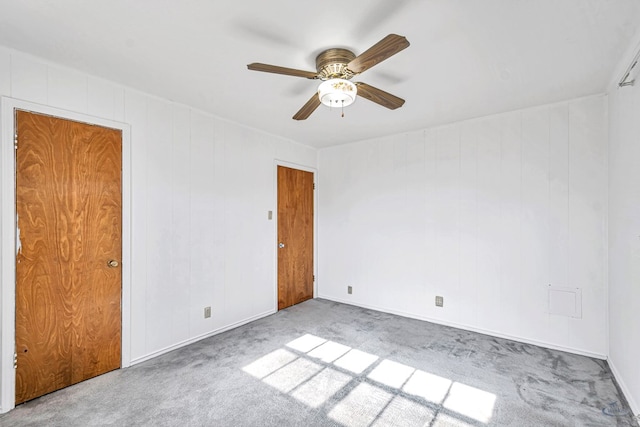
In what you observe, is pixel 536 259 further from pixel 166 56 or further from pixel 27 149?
pixel 27 149

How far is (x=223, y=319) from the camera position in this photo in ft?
11.0

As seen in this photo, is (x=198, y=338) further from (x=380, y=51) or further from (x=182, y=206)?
(x=380, y=51)

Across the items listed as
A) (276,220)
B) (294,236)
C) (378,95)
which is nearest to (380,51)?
(378,95)

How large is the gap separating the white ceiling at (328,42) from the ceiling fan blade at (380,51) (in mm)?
227

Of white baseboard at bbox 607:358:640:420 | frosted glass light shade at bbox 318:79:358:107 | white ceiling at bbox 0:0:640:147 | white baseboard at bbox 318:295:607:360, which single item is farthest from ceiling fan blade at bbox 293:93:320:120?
white baseboard at bbox 607:358:640:420

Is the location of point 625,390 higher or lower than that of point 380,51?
lower

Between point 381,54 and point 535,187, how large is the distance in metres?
2.44

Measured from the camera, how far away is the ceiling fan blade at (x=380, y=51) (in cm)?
144

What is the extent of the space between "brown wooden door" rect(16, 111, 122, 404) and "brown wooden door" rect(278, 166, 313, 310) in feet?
6.66

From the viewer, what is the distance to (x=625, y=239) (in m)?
2.19

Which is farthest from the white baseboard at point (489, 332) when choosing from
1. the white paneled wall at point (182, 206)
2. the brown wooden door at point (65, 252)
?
the brown wooden door at point (65, 252)

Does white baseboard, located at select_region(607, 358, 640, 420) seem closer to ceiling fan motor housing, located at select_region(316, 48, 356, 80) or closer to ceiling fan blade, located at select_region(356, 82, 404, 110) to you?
ceiling fan blade, located at select_region(356, 82, 404, 110)

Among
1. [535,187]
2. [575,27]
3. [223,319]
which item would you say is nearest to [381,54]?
[575,27]

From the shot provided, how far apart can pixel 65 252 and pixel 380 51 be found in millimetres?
2698
